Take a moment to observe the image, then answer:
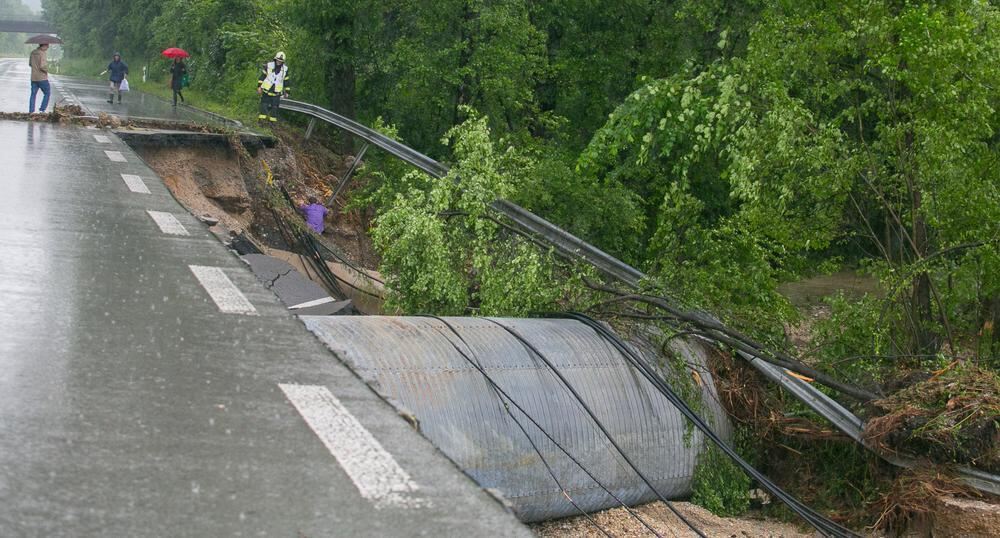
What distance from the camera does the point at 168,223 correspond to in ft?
32.6

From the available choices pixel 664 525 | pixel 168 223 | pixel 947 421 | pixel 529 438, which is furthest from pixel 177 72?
pixel 947 421

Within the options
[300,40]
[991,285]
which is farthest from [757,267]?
[300,40]

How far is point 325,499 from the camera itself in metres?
3.75

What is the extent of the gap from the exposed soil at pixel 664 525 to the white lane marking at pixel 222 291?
3529 millimetres

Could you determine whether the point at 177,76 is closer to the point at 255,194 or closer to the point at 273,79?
the point at 273,79

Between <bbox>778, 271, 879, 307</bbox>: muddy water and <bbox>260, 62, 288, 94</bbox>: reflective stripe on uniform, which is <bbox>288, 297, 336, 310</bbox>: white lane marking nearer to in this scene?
<bbox>260, 62, 288, 94</bbox>: reflective stripe on uniform

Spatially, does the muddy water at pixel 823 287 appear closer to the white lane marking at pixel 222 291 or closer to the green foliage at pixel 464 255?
the green foliage at pixel 464 255

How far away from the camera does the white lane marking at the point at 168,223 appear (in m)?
9.51

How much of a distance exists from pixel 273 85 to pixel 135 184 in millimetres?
10466

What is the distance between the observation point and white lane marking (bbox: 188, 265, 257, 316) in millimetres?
6664

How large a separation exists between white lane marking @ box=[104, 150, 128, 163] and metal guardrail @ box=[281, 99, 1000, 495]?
15.8ft

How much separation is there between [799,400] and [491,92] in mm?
14171

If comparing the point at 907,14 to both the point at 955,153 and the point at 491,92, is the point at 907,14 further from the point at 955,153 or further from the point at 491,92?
the point at 491,92

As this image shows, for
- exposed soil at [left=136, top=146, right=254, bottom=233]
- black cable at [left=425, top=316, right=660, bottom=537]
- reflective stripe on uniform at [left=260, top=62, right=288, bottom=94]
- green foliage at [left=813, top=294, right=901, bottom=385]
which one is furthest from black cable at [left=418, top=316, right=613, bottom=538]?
reflective stripe on uniform at [left=260, top=62, right=288, bottom=94]
